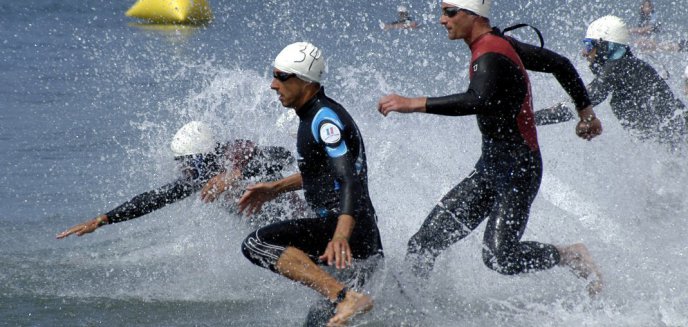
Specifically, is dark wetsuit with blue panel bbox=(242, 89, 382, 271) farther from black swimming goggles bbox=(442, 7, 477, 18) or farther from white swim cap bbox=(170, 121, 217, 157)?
white swim cap bbox=(170, 121, 217, 157)

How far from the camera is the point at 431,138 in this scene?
1088 centimetres

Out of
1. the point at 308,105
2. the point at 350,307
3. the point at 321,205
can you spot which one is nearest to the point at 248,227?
the point at 321,205

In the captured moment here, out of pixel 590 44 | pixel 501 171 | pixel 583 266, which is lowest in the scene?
pixel 583 266

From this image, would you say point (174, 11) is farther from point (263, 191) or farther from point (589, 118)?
point (263, 191)

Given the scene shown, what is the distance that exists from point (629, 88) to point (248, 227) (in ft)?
12.0

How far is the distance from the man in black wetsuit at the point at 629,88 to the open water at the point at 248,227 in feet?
0.86

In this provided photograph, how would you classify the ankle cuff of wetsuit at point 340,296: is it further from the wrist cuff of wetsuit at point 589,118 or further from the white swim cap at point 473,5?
the wrist cuff of wetsuit at point 589,118

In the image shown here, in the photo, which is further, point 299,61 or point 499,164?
point 499,164

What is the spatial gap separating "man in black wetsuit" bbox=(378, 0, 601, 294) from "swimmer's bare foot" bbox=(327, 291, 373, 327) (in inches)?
45.8

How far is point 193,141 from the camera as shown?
7.34 meters

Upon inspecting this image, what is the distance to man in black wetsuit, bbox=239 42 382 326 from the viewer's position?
5.38 meters

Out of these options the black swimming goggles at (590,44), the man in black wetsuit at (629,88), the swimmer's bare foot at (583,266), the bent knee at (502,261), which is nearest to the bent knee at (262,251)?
the bent knee at (502,261)

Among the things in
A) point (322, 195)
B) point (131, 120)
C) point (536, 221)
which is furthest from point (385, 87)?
point (322, 195)

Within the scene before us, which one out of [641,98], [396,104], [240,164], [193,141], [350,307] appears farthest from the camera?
[641,98]
